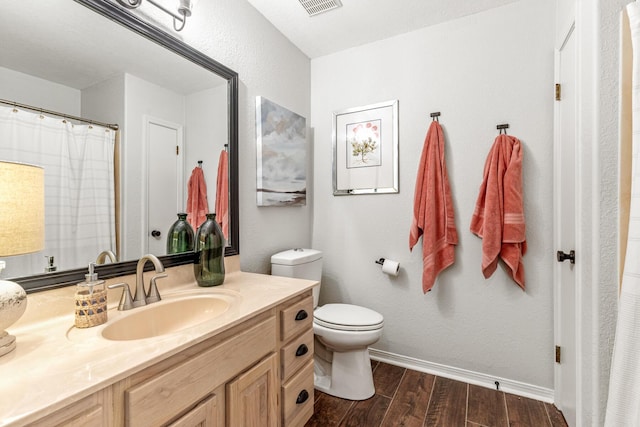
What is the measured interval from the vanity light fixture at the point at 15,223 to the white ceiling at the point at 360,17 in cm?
169

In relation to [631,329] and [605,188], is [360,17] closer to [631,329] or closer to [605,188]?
[605,188]

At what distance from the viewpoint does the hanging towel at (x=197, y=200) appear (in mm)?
1468

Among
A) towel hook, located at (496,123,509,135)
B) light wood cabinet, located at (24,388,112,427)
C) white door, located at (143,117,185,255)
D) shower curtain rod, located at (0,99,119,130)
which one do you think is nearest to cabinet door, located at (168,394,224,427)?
light wood cabinet, located at (24,388,112,427)

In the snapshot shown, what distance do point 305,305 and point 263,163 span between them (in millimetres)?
984

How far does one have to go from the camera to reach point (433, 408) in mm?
1686

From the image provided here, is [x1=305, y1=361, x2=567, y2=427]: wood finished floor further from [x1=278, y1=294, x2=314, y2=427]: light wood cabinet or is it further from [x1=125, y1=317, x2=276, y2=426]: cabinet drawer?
[x1=125, y1=317, x2=276, y2=426]: cabinet drawer

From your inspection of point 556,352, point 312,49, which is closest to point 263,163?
point 312,49

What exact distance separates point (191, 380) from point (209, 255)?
0.64 meters

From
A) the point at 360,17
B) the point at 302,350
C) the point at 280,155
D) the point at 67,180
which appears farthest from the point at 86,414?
the point at 360,17

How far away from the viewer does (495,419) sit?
160 cm

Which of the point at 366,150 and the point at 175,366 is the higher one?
the point at 366,150

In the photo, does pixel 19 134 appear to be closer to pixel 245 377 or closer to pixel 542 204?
pixel 245 377

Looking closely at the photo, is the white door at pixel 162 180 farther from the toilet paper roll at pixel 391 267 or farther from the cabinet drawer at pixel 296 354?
the toilet paper roll at pixel 391 267

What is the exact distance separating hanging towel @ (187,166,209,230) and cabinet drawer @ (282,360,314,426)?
872 mm
